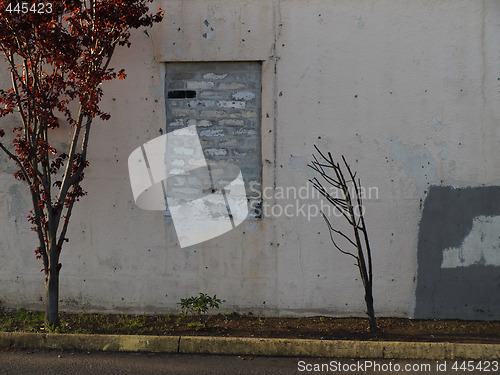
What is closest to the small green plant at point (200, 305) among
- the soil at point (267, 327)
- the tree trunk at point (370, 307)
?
the soil at point (267, 327)

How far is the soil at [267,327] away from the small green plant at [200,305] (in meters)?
0.05

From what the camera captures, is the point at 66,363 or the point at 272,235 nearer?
the point at 66,363

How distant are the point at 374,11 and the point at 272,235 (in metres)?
2.66

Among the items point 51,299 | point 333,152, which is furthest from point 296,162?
point 51,299

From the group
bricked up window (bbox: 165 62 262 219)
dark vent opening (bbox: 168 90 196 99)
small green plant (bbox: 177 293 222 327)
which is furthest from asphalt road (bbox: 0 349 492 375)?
dark vent opening (bbox: 168 90 196 99)

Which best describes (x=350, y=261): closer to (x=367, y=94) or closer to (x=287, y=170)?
(x=287, y=170)

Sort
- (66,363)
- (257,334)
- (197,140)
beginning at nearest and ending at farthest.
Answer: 1. (66,363)
2. (257,334)
3. (197,140)

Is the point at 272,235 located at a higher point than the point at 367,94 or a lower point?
lower

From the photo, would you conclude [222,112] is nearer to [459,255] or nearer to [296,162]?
[296,162]

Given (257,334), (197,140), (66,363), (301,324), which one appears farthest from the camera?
(197,140)

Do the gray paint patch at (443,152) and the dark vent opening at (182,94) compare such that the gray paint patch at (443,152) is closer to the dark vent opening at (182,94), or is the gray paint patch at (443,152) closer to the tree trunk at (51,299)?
the dark vent opening at (182,94)

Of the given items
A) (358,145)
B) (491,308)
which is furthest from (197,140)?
(491,308)

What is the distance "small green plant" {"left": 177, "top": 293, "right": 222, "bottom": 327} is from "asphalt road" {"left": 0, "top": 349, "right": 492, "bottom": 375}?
70 centimetres

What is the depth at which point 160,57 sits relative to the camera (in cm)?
621
